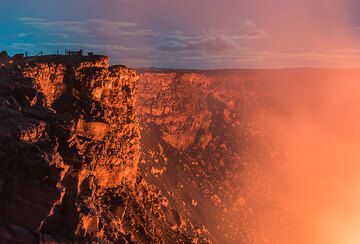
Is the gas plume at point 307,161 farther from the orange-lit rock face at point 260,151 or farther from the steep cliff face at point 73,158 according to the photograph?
the steep cliff face at point 73,158

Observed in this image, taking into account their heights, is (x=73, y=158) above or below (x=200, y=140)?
above

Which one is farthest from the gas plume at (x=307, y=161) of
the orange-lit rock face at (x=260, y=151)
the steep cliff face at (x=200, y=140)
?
the steep cliff face at (x=200, y=140)

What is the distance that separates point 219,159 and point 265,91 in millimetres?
26817

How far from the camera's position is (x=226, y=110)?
9812 centimetres

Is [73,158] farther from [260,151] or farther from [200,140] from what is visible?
[260,151]

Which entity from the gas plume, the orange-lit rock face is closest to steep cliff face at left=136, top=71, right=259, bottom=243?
the orange-lit rock face

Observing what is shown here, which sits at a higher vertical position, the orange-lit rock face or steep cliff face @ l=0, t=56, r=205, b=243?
steep cliff face @ l=0, t=56, r=205, b=243

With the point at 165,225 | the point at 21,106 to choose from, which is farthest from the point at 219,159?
the point at 21,106

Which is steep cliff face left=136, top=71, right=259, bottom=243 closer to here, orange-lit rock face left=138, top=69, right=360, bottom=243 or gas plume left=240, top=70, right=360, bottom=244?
orange-lit rock face left=138, top=69, right=360, bottom=243

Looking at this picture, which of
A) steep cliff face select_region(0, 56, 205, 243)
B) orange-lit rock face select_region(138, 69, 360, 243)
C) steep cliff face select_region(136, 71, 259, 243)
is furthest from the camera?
orange-lit rock face select_region(138, 69, 360, 243)

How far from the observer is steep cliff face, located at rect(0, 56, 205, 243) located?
2077 cm

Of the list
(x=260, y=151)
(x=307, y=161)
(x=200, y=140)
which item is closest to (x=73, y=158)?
(x=200, y=140)

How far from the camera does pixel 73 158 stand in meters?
27.5

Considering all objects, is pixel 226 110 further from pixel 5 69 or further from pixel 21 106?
pixel 21 106
